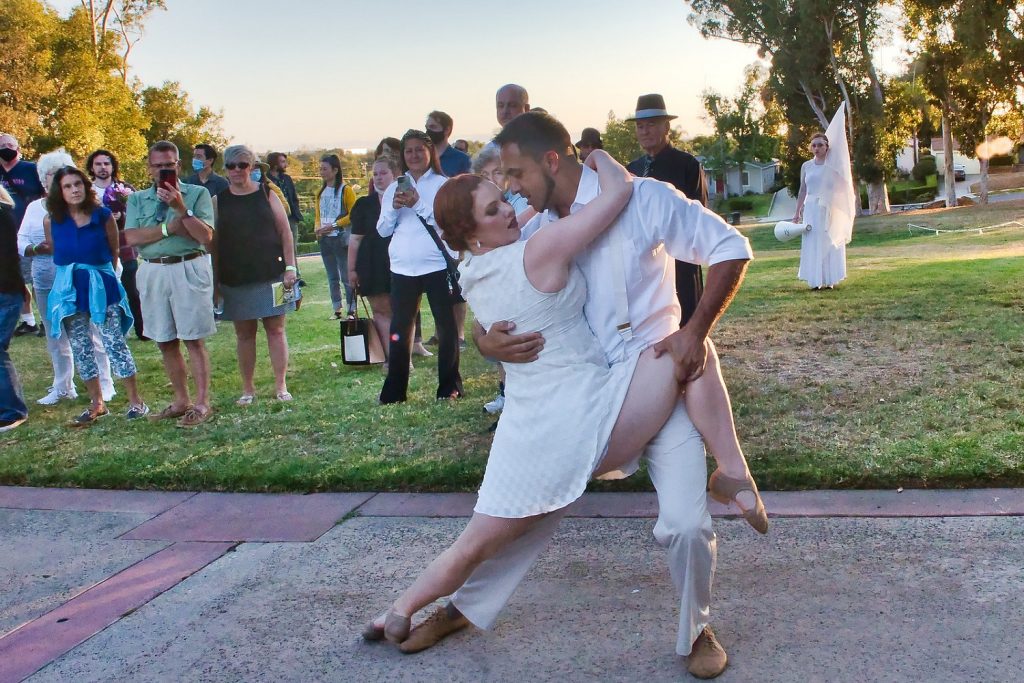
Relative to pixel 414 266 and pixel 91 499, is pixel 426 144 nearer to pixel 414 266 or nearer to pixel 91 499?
pixel 414 266

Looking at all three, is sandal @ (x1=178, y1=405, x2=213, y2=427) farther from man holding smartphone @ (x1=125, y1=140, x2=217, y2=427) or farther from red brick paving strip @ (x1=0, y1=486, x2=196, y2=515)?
red brick paving strip @ (x1=0, y1=486, x2=196, y2=515)

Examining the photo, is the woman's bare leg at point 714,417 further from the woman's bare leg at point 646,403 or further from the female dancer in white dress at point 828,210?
the female dancer in white dress at point 828,210

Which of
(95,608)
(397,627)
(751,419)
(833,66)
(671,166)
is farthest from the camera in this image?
(833,66)

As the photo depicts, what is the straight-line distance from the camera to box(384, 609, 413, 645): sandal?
3.30 meters

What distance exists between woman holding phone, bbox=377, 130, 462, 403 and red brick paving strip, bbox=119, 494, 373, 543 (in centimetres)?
215

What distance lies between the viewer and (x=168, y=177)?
6824mm

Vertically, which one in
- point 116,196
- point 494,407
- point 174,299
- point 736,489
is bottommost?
point 494,407

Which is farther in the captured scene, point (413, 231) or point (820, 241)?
point (820, 241)

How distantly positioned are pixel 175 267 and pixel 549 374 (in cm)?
481

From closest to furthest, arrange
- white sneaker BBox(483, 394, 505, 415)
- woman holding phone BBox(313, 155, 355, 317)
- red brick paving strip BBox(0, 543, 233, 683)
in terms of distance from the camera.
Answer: red brick paving strip BBox(0, 543, 233, 683) → white sneaker BBox(483, 394, 505, 415) → woman holding phone BBox(313, 155, 355, 317)

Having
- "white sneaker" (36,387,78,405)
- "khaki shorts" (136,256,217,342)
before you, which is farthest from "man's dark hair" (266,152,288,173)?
"khaki shorts" (136,256,217,342)

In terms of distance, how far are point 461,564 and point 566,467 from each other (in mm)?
514

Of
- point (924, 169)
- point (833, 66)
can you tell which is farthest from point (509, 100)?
point (924, 169)

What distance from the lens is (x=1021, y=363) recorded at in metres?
6.99
